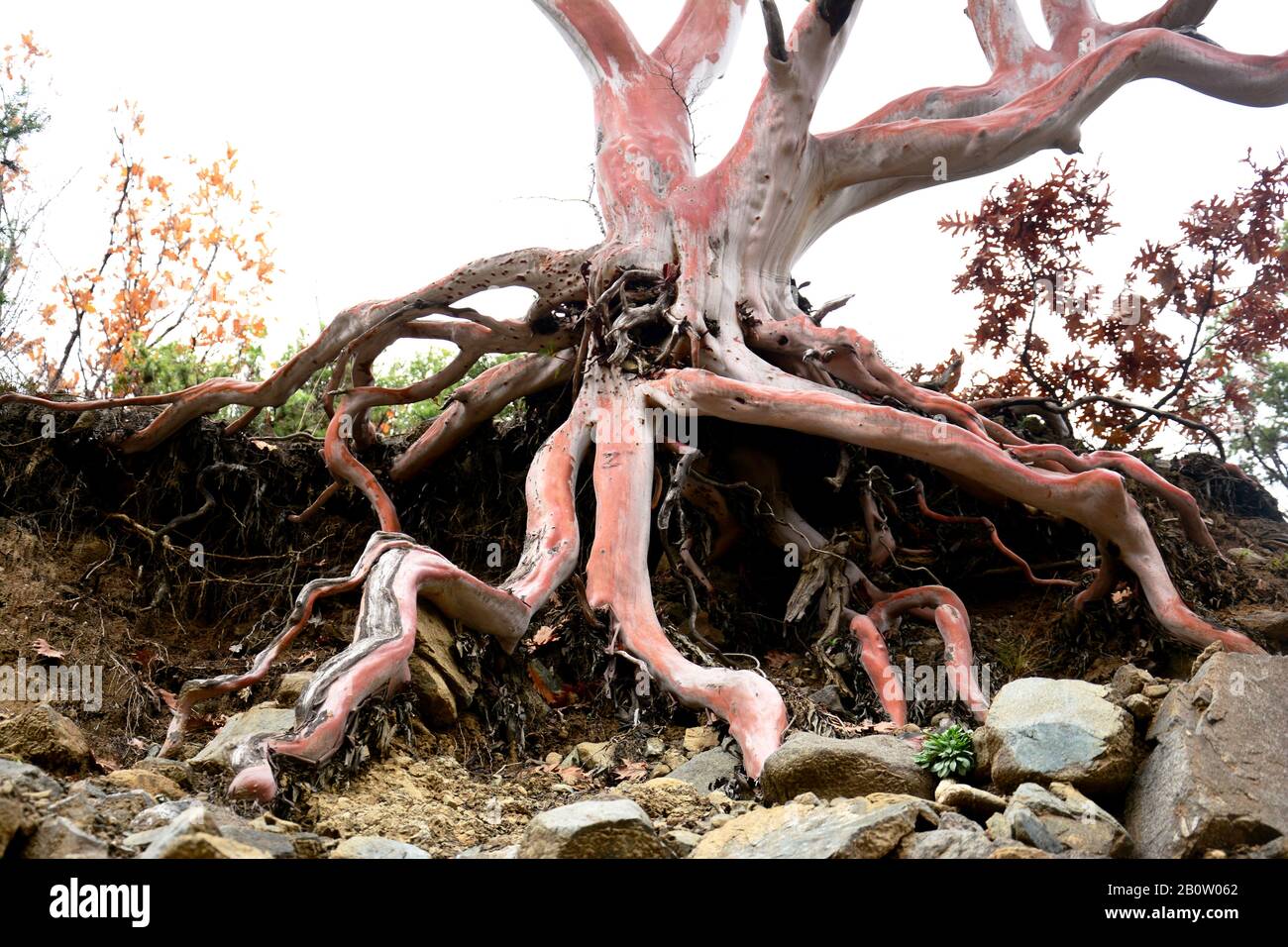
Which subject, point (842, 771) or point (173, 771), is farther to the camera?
point (173, 771)

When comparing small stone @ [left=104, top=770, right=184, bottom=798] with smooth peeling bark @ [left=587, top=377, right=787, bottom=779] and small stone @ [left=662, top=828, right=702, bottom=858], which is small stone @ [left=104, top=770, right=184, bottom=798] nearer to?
small stone @ [left=662, top=828, right=702, bottom=858]

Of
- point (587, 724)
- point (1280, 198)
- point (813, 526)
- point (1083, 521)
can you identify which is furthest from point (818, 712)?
point (1280, 198)

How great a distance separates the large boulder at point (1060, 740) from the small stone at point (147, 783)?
7.91 ft

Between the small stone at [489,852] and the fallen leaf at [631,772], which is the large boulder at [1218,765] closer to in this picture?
the small stone at [489,852]

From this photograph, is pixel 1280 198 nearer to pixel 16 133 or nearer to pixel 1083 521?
pixel 1083 521

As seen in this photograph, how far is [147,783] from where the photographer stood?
3.31 meters

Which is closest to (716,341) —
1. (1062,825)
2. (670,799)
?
(670,799)

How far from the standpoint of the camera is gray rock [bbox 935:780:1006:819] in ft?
9.82

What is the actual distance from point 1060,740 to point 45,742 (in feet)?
10.2

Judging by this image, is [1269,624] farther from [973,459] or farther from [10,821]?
[10,821]

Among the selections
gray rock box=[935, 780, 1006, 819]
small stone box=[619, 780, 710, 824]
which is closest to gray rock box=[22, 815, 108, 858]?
small stone box=[619, 780, 710, 824]

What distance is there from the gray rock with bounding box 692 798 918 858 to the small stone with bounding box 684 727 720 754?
1.29 m

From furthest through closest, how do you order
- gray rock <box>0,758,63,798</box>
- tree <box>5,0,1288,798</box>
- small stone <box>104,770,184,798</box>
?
tree <box>5,0,1288,798</box> → small stone <box>104,770,184,798</box> → gray rock <box>0,758,63,798</box>

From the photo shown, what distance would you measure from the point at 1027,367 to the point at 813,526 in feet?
7.12
